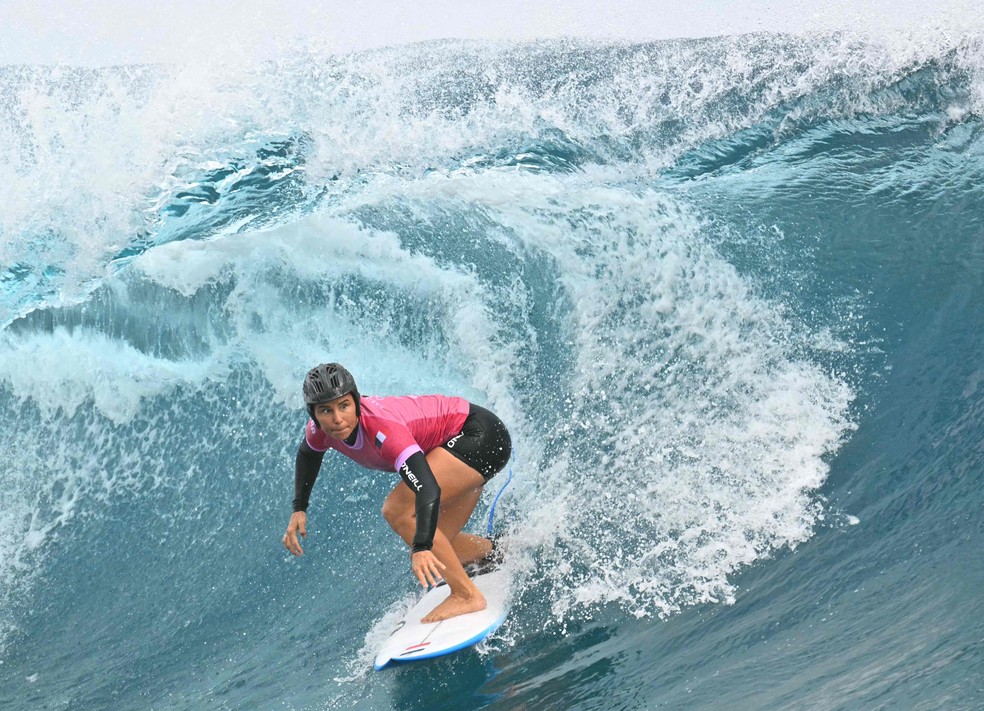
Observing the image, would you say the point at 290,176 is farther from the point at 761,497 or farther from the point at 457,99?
the point at 761,497

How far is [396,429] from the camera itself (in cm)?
394

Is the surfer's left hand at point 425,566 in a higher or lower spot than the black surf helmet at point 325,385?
lower

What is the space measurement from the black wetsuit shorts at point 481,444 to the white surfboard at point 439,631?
604 millimetres

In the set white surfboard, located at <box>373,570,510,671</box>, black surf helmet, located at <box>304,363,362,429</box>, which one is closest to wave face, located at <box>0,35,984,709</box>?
white surfboard, located at <box>373,570,510,671</box>

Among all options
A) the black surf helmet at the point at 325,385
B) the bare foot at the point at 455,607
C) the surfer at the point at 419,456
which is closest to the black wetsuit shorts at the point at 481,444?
the surfer at the point at 419,456

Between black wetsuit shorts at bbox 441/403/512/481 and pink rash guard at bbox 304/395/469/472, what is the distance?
39 millimetres

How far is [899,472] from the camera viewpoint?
15.9 ft

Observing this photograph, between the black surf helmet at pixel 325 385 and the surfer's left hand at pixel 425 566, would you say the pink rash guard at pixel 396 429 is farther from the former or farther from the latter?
the surfer's left hand at pixel 425 566

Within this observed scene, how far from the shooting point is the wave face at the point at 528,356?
4250 mm

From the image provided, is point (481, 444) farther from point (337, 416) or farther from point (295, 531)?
point (295, 531)

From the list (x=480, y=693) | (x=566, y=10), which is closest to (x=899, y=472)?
(x=480, y=693)

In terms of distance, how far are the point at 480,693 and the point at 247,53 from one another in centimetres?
525

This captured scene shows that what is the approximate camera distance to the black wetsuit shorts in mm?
4281

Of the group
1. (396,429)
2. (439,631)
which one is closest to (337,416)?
(396,429)
